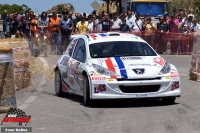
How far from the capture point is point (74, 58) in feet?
47.0

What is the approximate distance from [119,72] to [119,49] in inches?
54.4

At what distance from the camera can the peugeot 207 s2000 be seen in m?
12.5

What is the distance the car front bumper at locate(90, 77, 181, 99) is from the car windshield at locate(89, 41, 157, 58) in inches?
46.0

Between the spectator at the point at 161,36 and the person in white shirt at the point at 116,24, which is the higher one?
the person in white shirt at the point at 116,24

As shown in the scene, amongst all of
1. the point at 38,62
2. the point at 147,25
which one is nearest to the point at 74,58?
the point at 38,62

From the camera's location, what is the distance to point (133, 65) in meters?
12.8

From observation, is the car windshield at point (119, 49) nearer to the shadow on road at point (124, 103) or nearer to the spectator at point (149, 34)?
the shadow on road at point (124, 103)

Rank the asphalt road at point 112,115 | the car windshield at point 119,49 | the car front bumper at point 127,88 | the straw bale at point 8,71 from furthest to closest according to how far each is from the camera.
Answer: the car windshield at point 119,49, the car front bumper at point 127,88, the straw bale at point 8,71, the asphalt road at point 112,115

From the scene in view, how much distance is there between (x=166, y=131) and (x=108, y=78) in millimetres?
2887

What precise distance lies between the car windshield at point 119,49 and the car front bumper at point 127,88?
1168 mm

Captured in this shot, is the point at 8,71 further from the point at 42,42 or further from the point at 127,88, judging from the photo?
the point at 42,42

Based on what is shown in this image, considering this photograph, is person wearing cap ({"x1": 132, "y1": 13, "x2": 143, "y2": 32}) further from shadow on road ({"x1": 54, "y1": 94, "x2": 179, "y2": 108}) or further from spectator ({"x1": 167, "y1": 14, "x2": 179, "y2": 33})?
shadow on road ({"x1": 54, "y1": 94, "x2": 179, "y2": 108})

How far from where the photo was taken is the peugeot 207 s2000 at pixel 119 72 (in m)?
12.5

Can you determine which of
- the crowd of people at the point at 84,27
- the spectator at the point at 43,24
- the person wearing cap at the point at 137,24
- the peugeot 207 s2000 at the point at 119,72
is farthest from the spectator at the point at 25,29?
the peugeot 207 s2000 at the point at 119,72
